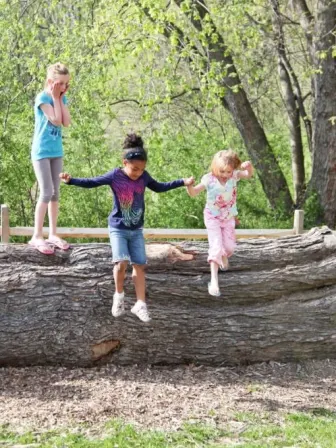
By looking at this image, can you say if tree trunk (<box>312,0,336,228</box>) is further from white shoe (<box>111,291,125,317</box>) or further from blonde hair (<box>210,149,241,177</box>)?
white shoe (<box>111,291,125,317</box>)

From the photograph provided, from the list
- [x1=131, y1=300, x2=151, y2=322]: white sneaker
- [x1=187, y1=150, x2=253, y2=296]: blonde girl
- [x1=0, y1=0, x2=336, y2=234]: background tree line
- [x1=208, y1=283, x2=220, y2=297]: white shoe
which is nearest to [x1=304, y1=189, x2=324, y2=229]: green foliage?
[x1=0, y1=0, x2=336, y2=234]: background tree line

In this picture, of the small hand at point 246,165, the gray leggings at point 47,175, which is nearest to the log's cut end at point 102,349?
the gray leggings at point 47,175

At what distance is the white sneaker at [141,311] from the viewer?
5820mm

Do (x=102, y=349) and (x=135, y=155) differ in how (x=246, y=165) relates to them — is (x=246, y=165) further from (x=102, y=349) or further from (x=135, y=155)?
(x=102, y=349)

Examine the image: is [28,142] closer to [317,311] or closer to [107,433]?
[317,311]

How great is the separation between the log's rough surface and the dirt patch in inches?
5.6

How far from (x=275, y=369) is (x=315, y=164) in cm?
596

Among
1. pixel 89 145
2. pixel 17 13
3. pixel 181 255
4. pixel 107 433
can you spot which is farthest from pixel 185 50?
pixel 107 433

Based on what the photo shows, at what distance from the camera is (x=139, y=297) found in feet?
19.5

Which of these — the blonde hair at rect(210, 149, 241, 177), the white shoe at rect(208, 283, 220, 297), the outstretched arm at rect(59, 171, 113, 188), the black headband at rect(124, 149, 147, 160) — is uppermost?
the black headband at rect(124, 149, 147, 160)

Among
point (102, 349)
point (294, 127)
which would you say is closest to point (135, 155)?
point (102, 349)

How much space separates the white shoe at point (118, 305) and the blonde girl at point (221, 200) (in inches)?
30.5

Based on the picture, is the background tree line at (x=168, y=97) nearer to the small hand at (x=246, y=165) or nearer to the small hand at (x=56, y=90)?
the small hand at (x=56, y=90)

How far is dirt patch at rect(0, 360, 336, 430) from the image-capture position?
5.56m
